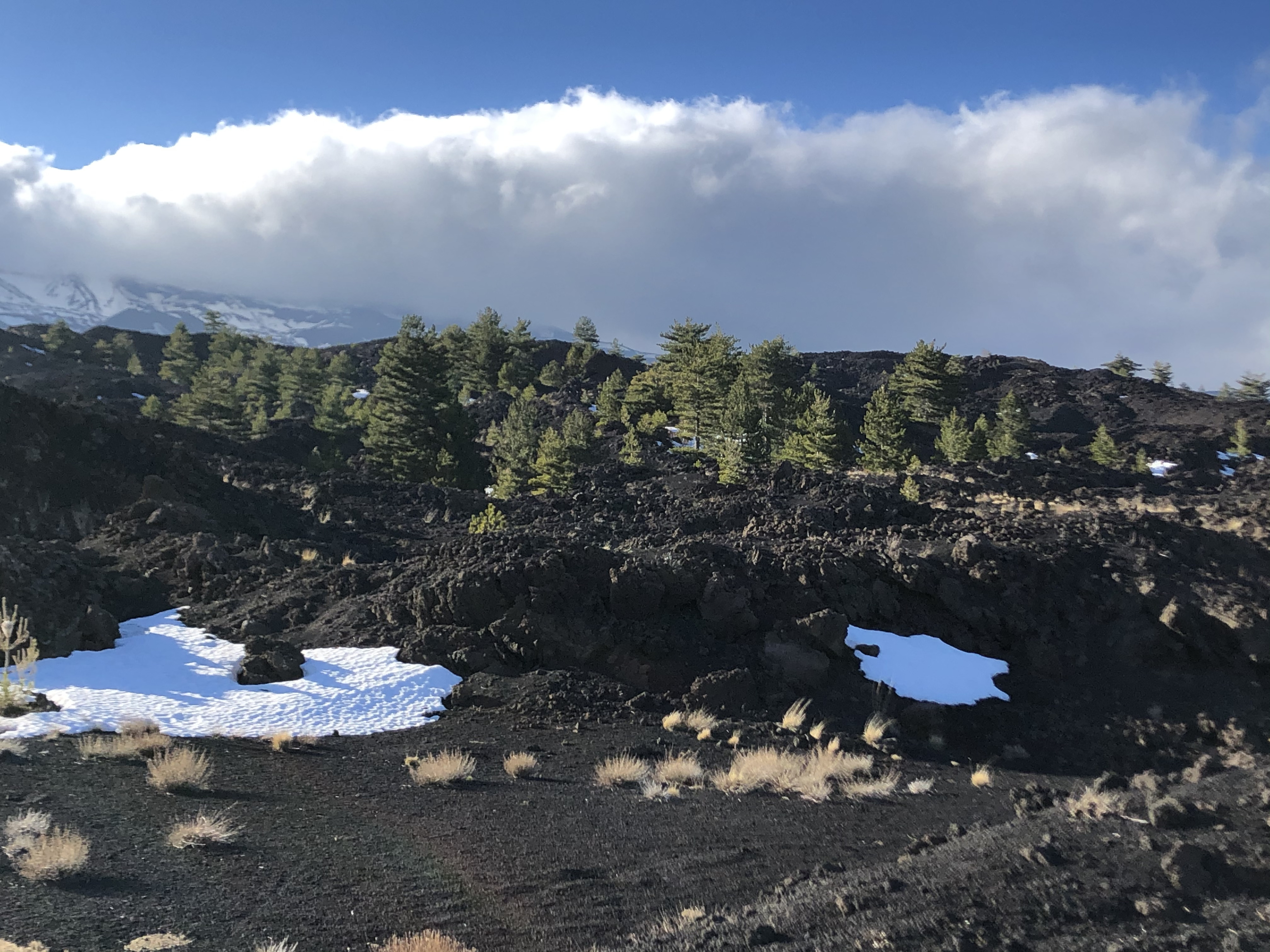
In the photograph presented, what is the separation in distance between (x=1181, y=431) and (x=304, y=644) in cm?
6681

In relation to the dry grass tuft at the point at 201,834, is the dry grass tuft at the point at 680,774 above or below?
below

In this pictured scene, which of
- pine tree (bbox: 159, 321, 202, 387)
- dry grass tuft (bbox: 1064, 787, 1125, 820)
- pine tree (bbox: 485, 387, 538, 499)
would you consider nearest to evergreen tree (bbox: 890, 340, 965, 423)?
pine tree (bbox: 485, 387, 538, 499)

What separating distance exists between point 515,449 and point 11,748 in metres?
33.8

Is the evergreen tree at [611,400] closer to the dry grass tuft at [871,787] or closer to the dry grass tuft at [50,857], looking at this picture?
the dry grass tuft at [871,787]

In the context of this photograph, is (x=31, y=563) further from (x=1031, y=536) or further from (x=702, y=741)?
(x=1031, y=536)

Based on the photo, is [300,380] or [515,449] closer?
[515,449]

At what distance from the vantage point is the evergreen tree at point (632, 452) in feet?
121

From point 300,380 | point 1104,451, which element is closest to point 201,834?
point 1104,451

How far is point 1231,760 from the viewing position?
11805 millimetres

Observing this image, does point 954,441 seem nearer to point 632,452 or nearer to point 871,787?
point 632,452

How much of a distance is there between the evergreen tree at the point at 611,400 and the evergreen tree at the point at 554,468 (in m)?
12.8

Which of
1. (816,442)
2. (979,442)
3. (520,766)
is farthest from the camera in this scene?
(979,442)

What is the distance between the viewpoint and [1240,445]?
2083 inches

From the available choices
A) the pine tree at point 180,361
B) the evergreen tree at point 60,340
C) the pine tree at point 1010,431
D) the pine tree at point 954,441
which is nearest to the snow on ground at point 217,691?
the pine tree at point 954,441
